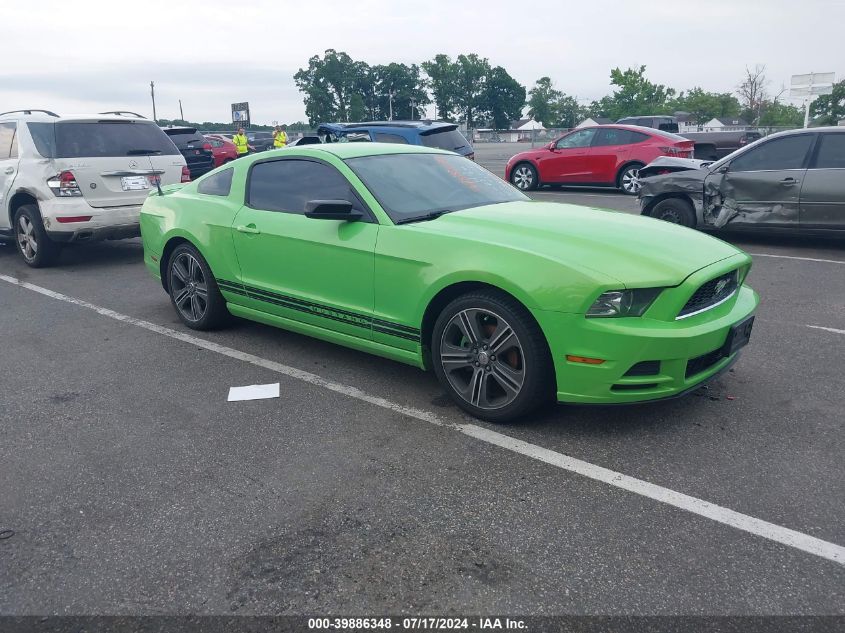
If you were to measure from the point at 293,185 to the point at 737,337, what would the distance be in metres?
3.06

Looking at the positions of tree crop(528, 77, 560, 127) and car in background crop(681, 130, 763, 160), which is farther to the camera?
tree crop(528, 77, 560, 127)

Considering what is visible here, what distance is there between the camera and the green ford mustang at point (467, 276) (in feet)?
11.6

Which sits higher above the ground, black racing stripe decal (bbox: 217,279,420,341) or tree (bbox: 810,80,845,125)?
tree (bbox: 810,80,845,125)

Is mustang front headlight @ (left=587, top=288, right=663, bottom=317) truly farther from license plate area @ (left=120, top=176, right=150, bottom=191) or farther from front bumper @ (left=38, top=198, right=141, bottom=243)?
license plate area @ (left=120, top=176, right=150, bottom=191)

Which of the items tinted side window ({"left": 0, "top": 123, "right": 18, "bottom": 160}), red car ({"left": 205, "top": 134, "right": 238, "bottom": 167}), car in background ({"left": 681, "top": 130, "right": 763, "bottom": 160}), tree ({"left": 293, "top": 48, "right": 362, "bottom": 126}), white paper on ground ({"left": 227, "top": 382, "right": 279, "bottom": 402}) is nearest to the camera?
white paper on ground ({"left": 227, "top": 382, "right": 279, "bottom": 402})

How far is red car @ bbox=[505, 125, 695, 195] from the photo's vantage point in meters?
14.8

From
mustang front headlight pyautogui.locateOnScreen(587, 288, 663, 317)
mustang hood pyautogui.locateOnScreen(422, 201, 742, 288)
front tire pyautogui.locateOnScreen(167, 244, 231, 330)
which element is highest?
mustang hood pyautogui.locateOnScreen(422, 201, 742, 288)

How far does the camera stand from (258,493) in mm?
3246

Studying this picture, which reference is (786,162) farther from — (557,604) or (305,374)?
(557,604)

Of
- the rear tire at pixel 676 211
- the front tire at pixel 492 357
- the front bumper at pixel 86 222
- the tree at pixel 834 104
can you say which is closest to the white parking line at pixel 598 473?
the front tire at pixel 492 357

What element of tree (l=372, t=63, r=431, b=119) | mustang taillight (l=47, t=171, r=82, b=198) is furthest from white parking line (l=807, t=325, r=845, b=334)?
tree (l=372, t=63, r=431, b=119)

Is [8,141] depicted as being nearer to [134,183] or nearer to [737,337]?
[134,183]

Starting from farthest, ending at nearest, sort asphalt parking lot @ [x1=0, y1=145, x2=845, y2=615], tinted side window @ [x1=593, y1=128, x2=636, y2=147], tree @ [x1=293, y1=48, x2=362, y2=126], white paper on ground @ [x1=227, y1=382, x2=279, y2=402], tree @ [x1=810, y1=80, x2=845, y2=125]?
tree @ [x1=293, y1=48, x2=362, y2=126], tree @ [x1=810, y1=80, x2=845, y2=125], tinted side window @ [x1=593, y1=128, x2=636, y2=147], white paper on ground @ [x1=227, y1=382, x2=279, y2=402], asphalt parking lot @ [x1=0, y1=145, x2=845, y2=615]

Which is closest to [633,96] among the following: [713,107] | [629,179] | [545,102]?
[713,107]
